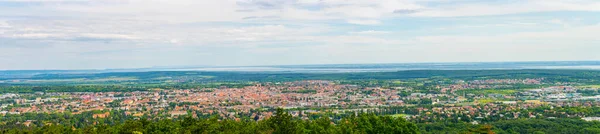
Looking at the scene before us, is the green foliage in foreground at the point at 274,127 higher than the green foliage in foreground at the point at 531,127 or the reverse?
higher

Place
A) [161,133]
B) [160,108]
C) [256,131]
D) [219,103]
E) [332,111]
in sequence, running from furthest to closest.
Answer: [219,103]
[160,108]
[332,111]
[256,131]
[161,133]

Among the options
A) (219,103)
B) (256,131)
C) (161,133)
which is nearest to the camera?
(161,133)

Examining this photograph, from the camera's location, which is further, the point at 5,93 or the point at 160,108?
the point at 5,93

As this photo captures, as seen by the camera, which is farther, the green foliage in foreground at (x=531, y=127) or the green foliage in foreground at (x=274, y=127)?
the green foliage in foreground at (x=531, y=127)

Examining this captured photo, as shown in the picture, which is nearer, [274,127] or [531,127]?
[274,127]

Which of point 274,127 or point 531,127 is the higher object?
point 274,127

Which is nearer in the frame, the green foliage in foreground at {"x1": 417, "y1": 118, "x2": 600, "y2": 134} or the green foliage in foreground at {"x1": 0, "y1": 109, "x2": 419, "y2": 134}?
the green foliage in foreground at {"x1": 0, "y1": 109, "x2": 419, "y2": 134}

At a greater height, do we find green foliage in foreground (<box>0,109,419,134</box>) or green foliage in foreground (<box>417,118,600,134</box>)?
green foliage in foreground (<box>0,109,419,134</box>)

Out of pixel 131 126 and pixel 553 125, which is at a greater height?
pixel 131 126

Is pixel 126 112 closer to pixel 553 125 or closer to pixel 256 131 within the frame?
pixel 256 131

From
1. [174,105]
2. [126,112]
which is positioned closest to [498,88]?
[174,105]
